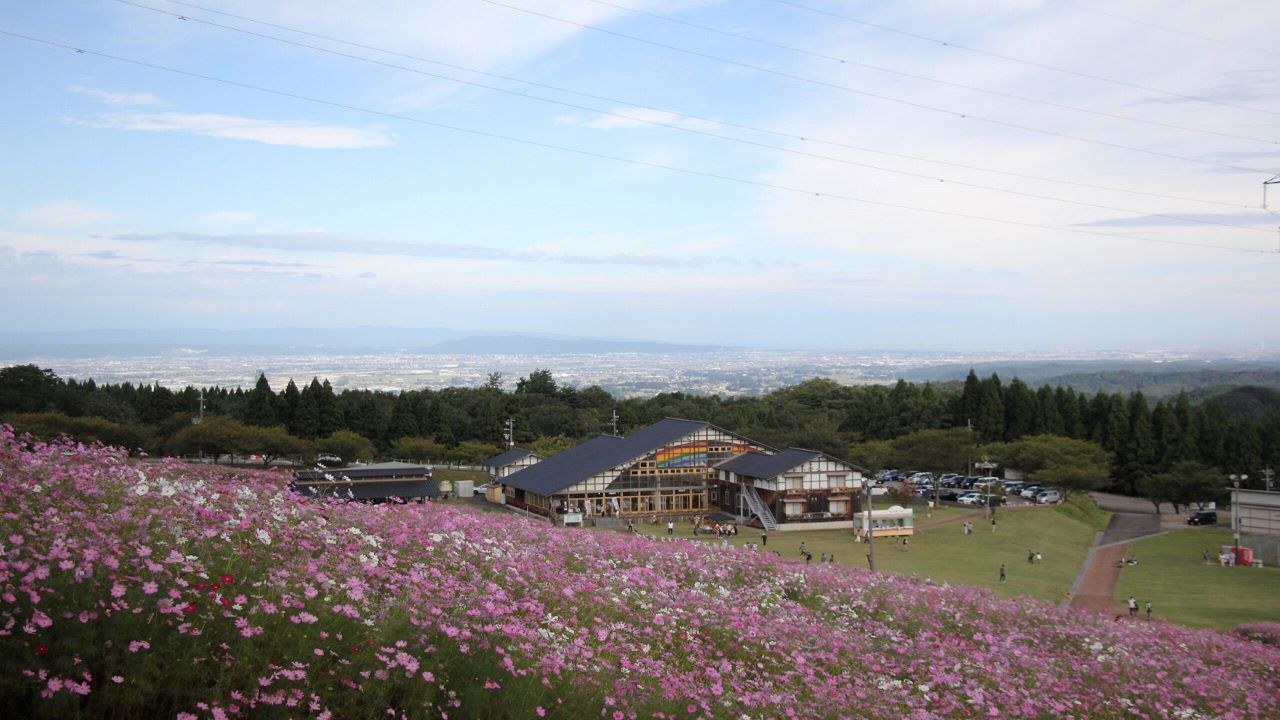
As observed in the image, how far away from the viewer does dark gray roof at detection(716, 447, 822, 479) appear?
3991 centimetres

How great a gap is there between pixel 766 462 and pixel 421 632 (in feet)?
118

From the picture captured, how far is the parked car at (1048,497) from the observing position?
51166mm

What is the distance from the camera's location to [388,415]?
61.5 metres

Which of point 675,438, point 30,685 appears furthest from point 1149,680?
point 675,438

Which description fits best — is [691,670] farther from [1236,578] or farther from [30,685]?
[1236,578]

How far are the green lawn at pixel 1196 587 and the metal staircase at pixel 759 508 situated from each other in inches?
545

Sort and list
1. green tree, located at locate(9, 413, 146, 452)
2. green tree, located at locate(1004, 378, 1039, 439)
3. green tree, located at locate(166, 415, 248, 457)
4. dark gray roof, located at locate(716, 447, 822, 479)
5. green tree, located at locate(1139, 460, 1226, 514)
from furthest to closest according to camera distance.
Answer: green tree, located at locate(1004, 378, 1039, 439) → green tree, located at locate(1139, 460, 1226, 514) → green tree, located at locate(166, 415, 248, 457) → dark gray roof, located at locate(716, 447, 822, 479) → green tree, located at locate(9, 413, 146, 452)

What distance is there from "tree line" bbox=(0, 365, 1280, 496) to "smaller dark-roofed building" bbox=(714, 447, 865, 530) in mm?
14644

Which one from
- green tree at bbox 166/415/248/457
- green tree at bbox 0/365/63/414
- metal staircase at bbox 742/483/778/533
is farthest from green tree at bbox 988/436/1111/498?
green tree at bbox 0/365/63/414

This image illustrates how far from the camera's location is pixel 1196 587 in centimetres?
2827

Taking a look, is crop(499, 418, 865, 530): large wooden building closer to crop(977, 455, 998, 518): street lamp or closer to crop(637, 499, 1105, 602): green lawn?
crop(637, 499, 1105, 602): green lawn

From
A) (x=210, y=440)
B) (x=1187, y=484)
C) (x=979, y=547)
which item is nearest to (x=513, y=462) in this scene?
(x=210, y=440)

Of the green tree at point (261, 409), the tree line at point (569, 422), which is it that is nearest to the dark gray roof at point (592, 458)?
the tree line at point (569, 422)

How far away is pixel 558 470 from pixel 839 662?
3474 cm
